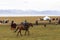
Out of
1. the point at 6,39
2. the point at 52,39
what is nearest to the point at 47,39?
the point at 52,39

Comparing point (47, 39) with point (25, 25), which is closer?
point (47, 39)

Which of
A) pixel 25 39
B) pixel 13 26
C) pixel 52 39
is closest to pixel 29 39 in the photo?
pixel 25 39

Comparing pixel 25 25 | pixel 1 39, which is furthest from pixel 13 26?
pixel 1 39

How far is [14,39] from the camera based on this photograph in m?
24.8

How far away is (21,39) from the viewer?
24734 mm

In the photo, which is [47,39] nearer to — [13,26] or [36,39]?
[36,39]

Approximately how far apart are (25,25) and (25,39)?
3.56 m

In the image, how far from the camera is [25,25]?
2805 centimetres

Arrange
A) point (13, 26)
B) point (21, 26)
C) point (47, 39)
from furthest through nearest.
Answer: point (13, 26) → point (21, 26) → point (47, 39)

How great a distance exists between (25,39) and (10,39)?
1.40m

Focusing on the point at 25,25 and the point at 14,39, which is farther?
the point at 25,25

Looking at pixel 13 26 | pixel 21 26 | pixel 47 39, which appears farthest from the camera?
pixel 13 26

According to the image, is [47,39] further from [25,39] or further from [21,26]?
[21,26]

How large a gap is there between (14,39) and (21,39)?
651 millimetres
